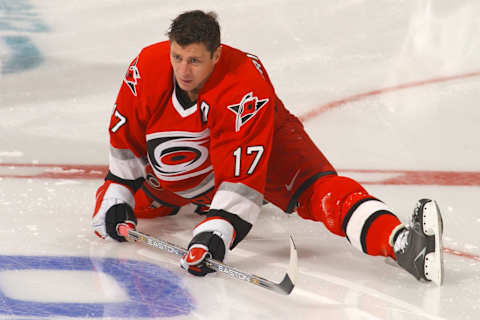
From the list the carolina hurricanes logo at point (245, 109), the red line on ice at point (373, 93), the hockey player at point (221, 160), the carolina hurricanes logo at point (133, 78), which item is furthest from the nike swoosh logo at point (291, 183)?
the red line on ice at point (373, 93)

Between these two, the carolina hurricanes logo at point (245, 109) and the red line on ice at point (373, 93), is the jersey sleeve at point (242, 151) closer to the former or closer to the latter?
the carolina hurricanes logo at point (245, 109)

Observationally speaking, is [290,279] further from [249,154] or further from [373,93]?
[373,93]

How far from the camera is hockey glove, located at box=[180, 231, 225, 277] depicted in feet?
5.90

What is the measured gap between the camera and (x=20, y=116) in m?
3.04

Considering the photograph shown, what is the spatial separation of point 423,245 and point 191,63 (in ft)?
2.20

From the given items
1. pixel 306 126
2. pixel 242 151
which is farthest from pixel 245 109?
pixel 306 126

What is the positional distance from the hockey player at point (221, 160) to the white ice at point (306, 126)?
0.09 m

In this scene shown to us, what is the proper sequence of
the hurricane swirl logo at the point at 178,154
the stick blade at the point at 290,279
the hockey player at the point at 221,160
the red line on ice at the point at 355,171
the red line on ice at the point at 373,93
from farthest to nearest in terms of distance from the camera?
the red line on ice at the point at 373,93 < the red line on ice at the point at 355,171 < the hurricane swirl logo at the point at 178,154 < the hockey player at the point at 221,160 < the stick blade at the point at 290,279

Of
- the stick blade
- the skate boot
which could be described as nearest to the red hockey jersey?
the stick blade

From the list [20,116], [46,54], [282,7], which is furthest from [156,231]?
[282,7]

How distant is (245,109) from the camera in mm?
1863

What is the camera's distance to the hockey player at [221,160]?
181 centimetres

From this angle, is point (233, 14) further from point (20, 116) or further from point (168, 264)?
point (168, 264)

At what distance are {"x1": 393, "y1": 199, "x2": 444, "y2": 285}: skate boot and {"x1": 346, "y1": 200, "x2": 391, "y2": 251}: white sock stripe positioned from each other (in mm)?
92
